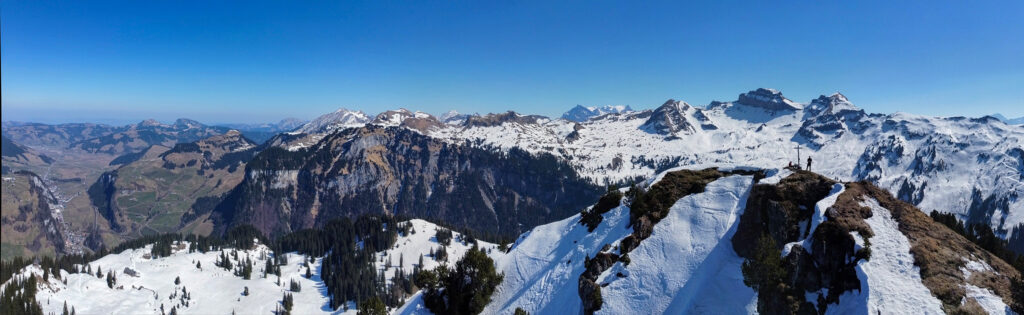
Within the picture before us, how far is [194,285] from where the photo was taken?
6403 inches

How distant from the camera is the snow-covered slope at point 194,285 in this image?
14025cm

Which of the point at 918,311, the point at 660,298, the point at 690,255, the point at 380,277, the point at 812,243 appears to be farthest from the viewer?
the point at 380,277

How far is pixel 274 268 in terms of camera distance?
181 m

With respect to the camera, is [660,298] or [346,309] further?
[346,309]

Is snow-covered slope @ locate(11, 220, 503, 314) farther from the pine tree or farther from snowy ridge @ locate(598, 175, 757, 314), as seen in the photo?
snowy ridge @ locate(598, 175, 757, 314)

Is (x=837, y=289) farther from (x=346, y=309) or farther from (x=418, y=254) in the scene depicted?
(x=418, y=254)

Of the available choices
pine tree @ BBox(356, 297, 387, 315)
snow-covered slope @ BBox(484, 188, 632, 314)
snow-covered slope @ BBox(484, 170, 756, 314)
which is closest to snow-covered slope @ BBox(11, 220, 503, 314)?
snow-covered slope @ BBox(484, 188, 632, 314)

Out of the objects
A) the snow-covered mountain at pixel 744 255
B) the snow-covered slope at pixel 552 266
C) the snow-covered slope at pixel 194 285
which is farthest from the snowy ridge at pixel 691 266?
the snow-covered slope at pixel 194 285

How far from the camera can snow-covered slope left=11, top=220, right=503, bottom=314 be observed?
140250 mm

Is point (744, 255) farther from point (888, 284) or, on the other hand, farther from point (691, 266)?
point (888, 284)

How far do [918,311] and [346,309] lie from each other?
156153 mm

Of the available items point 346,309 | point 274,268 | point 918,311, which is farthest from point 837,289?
point 274,268

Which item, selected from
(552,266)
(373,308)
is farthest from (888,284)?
(373,308)

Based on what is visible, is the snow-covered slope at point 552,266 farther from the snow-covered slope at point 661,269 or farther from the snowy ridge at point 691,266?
the snowy ridge at point 691,266
